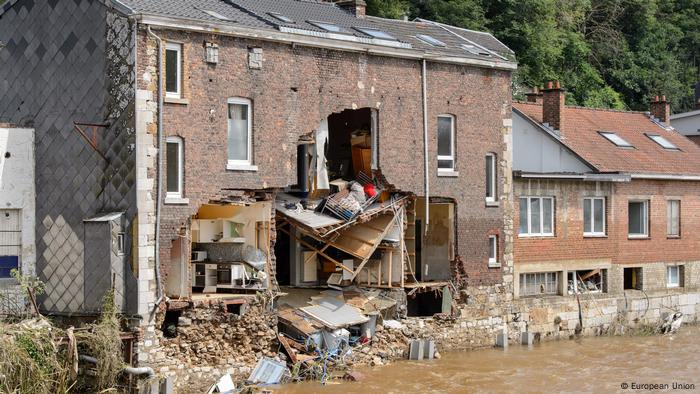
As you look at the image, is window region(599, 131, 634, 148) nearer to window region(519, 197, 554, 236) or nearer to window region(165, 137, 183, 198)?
window region(519, 197, 554, 236)

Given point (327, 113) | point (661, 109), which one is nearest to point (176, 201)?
point (327, 113)

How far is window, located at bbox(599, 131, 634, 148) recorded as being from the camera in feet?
124

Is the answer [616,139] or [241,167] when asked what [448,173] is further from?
[616,139]

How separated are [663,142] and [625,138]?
5.98 ft

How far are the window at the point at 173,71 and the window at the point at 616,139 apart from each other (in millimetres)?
17580

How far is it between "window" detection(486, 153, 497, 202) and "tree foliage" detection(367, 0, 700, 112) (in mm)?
16272

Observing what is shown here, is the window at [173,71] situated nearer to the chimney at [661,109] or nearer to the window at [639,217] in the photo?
the window at [639,217]

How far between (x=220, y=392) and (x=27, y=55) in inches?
355

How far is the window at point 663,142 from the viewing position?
39.4 metres

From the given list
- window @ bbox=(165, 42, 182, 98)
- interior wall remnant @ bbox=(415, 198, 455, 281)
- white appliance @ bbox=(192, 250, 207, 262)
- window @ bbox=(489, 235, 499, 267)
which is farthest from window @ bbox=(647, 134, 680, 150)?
window @ bbox=(165, 42, 182, 98)

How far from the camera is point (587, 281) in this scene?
35.6m

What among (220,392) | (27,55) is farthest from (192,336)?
(27,55)

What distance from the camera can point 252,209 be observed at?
2684 cm

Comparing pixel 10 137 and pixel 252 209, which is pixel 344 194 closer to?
pixel 252 209
